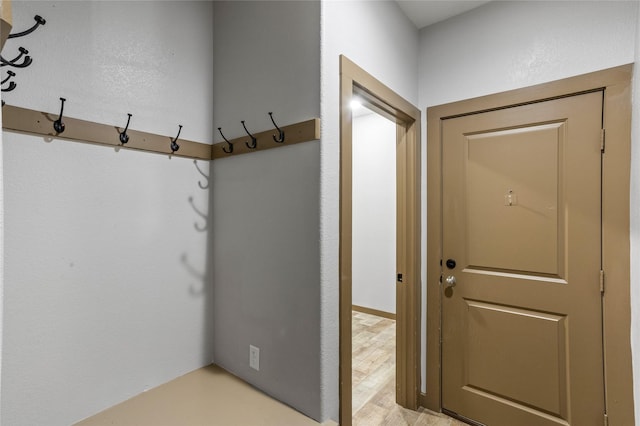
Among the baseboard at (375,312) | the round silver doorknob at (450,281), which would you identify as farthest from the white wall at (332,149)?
the baseboard at (375,312)

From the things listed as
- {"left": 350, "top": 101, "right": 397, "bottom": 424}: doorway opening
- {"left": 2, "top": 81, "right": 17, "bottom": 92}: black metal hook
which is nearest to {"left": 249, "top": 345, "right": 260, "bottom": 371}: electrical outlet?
{"left": 2, "top": 81, "right": 17, "bottom": 92}: black metal hook

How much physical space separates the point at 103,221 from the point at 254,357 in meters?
0.93

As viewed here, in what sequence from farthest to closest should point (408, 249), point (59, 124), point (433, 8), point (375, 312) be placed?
point (375, 312) < point (408, 249) < point (433, 8) < point (59, 124)

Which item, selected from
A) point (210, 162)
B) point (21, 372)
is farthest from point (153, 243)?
point (21, 372)

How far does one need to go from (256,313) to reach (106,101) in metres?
1.18

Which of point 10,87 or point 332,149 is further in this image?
point 332,149

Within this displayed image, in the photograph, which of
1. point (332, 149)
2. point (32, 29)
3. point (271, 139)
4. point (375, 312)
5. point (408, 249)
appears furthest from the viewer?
point (375, 312)

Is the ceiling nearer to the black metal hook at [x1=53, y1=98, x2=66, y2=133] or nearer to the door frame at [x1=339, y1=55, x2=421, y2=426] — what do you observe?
the door frame at [x1=339, y1=55, x2=421, y2=426]

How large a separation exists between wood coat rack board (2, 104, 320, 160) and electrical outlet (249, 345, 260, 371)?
975 millimetres

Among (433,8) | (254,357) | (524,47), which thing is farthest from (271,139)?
(524,47)

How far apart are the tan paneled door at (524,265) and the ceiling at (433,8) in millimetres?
682

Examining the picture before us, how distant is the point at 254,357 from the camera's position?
155 centimetres

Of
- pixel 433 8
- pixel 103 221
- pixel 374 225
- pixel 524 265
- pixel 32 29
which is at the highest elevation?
pixel 433 8

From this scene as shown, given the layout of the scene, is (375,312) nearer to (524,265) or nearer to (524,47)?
(524,265)
